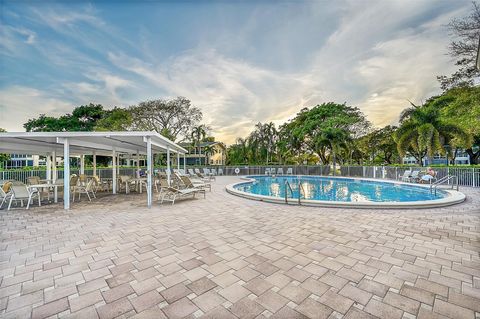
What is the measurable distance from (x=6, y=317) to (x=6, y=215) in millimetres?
6186

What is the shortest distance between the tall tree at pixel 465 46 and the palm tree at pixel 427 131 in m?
3.34

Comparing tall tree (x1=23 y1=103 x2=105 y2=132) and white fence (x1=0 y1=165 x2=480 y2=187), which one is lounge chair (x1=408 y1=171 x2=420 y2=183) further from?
tall tree (x1=23 y1=103 x2=105 y2=132)

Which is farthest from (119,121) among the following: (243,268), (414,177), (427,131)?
(427,131)

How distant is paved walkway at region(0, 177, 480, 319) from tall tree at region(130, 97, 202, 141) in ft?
69.2

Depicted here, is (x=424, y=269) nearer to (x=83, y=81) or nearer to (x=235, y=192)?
(x=235, y=192)

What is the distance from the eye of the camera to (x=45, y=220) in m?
5.50

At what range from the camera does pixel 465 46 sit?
31.9 feet

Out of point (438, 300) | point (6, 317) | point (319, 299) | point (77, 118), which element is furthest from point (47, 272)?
point (77, 118)

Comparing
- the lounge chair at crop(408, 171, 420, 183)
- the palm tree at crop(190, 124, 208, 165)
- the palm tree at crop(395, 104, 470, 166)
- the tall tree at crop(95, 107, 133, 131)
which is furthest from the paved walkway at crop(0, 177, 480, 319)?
the palm tree at crop(190, 124, 208, 165)

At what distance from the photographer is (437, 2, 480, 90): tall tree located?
29.3ft

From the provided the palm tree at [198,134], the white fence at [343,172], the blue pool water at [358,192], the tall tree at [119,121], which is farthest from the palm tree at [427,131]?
the tall tree at [119,121]

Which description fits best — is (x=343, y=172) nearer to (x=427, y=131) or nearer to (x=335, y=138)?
(x=335, y=138)

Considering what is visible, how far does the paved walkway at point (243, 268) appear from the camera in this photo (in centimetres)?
205

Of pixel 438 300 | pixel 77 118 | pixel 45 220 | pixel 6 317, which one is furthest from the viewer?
pixel 77 118
